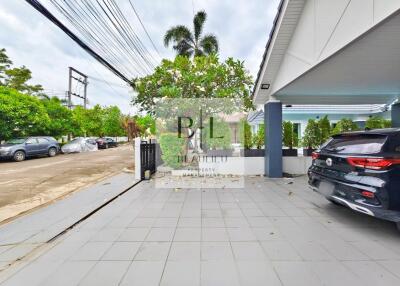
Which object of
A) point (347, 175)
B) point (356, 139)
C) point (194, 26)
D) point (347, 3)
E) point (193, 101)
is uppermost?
point (194, 26)

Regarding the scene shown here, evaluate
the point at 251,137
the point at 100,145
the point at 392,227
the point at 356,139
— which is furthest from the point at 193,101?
the point at 100,145

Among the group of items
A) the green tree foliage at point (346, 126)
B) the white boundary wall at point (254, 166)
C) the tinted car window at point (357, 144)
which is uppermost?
the green tree foliage at point (346, 126)

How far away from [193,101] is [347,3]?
5.67 metres

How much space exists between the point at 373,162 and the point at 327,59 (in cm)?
220

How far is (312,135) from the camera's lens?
8648 millimetres

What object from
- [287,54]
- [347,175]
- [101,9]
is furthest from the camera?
[101,9]

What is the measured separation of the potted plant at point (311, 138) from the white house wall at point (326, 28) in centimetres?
281

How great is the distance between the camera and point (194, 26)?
1789 centimetres

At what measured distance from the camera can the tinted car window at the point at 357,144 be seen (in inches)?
135

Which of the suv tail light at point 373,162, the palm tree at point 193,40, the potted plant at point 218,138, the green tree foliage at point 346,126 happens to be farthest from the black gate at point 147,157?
the palm tree at point 193,40

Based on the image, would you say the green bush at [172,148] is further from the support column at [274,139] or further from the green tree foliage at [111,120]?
the green tree foliage at [111,120]

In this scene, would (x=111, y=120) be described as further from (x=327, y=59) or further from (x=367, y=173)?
(x=367, y=173)

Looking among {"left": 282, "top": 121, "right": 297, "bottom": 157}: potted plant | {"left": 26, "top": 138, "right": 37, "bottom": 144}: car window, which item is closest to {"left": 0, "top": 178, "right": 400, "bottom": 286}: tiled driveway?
{"left": 282, "top": 121, "right": 297, "bottom": 157}: potted plant

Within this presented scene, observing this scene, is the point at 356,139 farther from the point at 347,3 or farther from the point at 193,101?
the point at 193,101
